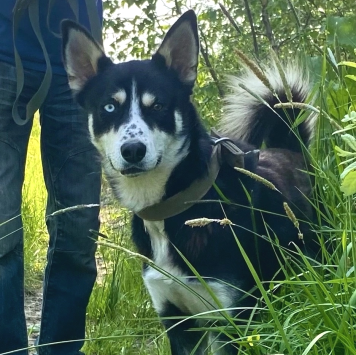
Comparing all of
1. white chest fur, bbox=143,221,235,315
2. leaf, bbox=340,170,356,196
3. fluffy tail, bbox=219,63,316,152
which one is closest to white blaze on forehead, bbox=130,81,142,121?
white chest fur, bbox=143,221,235,315

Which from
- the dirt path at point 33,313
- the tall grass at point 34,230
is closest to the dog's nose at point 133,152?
the dirt path at point 33,313

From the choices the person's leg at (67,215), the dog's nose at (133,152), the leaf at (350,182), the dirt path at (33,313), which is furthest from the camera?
the dirt path at (33,313)

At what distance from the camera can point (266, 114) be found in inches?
130

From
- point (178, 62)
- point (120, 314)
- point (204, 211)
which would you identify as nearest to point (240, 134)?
point (178, 62)

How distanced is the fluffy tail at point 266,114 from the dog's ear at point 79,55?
668 mm

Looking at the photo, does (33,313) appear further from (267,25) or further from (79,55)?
(267,25)

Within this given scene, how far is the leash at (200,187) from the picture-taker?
8.65ft

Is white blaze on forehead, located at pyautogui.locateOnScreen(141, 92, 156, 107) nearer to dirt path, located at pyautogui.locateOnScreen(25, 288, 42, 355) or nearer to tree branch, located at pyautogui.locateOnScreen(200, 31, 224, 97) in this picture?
dirt path, located at pyautogui.locateOnScreen(25, 288, 42, 355)

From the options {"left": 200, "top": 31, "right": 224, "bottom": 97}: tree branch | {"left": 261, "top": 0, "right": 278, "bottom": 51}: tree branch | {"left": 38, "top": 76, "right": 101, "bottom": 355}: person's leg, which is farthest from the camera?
Result: {"left": 200, "top": 31, "right": 224, "bottom": 97}: tree branch

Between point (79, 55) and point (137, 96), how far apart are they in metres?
0.32

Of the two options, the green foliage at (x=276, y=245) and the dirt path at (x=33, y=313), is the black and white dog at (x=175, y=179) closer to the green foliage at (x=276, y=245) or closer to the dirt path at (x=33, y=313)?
the green foliage at (x=276, y=245)

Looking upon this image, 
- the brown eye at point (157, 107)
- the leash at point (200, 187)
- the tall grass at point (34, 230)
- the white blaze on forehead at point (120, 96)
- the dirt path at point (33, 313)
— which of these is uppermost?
the white blaze on forehead at point (120, 96)

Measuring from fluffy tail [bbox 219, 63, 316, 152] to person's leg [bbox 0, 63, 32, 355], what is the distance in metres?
1.00

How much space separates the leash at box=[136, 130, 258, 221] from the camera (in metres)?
2.64
